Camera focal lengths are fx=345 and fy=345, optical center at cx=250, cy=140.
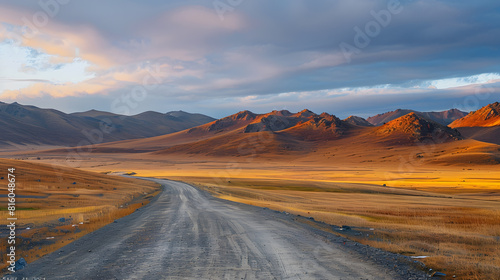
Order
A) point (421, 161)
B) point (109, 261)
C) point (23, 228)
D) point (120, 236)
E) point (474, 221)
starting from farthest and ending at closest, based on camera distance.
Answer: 1. point (421, 161)
2. point (474, 221)
3. point (23, 228)
4. point (120, 236)
5. point (109, 261)

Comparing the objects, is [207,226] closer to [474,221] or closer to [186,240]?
[186,240]

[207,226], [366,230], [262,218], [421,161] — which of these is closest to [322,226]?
[366,230]

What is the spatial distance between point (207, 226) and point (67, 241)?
7.06m

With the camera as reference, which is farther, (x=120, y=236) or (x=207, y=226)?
(x=207, y=226)

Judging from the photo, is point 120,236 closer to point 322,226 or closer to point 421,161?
point 322,226

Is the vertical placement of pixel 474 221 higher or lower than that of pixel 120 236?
lower

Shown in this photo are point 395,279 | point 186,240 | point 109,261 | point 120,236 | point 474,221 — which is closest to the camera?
point 395,279

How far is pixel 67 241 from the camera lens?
1645 centimetres

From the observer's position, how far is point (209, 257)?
1251cm

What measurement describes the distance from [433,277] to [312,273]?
3.64 m

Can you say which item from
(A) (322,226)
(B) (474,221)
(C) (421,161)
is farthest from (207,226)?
(C) (421,161)

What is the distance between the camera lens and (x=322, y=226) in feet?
67.2

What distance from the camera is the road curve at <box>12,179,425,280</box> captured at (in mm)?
10609

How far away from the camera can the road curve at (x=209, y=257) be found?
34.8ft
